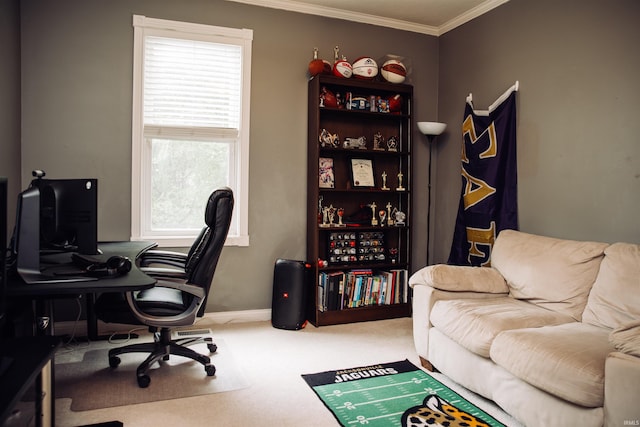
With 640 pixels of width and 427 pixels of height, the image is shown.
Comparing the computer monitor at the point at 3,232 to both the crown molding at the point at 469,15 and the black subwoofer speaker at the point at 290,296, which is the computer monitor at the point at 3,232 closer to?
the black subwoofer speaker at the point at 290,296

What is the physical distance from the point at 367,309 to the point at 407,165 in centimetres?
138

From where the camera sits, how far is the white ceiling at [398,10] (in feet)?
13.2

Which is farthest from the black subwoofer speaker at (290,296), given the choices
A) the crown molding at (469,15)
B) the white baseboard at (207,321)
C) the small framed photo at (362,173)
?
the crown molding at (469,15)

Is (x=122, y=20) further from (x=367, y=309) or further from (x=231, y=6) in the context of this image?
(x=367, y=309)

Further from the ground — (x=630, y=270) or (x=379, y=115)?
(x=379, y=115)

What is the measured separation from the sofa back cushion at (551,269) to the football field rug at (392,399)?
0.81 metres

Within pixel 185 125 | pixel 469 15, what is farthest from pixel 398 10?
pixel 185 125

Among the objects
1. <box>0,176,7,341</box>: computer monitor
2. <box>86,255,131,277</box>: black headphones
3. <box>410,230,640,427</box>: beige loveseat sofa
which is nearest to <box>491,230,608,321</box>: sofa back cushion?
<box>410,230,640,427</box>: beige loveseat sofa

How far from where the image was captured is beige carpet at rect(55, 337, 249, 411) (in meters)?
2.59

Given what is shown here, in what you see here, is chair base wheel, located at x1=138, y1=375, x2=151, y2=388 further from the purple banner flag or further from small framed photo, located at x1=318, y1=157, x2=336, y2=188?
the purple banner flag

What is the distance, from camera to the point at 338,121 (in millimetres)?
4328

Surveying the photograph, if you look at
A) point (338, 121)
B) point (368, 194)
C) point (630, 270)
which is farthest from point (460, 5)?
point (630, 270)

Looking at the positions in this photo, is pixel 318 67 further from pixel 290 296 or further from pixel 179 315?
pixel 179 315

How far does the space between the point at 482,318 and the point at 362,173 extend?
6.53 feet
